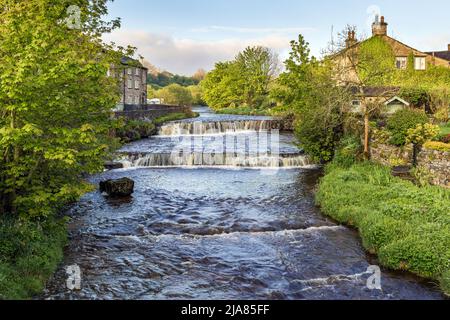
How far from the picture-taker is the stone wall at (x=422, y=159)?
16.9m

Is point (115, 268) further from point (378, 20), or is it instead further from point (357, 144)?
point (378, 20)

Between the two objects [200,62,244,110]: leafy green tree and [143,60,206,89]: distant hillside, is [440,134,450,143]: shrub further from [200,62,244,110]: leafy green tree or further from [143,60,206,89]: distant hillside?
[143,60,206,89]: distant hillside

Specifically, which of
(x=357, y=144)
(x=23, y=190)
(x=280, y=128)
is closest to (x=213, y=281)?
(x=23, y=190)

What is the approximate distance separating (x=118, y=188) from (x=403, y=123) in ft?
45.9

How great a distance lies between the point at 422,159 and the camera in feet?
61.1

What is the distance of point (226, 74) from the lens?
80.2 meters

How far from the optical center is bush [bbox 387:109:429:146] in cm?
2017

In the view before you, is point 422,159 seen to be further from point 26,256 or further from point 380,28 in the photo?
point 380,28

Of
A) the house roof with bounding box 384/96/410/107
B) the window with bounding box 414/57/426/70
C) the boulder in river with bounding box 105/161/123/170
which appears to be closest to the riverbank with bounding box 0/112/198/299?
the boulder in river with bounding box 105/161/123/170

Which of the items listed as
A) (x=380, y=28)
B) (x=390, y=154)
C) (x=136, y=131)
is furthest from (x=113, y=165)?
(x=380, y=28)

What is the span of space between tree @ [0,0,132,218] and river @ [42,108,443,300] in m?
2.29

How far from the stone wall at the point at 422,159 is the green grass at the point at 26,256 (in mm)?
14499
